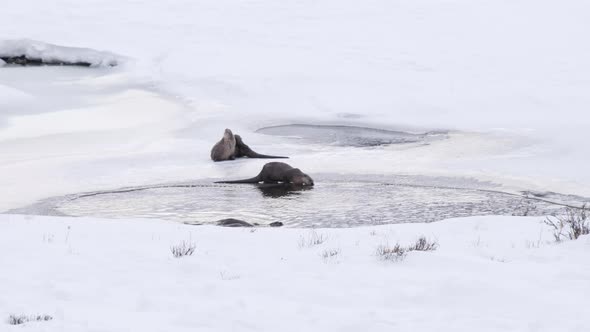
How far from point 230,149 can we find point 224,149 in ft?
0.67

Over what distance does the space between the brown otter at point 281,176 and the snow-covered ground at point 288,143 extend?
0.67 meters

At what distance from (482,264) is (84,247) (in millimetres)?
3917

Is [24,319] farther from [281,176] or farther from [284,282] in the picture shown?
[281,176]

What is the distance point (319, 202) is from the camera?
13438mm

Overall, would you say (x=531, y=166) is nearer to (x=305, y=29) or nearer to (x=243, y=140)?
(x=243, y=140)

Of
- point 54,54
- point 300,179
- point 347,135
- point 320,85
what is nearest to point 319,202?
point 300,179

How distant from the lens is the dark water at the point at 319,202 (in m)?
12.4

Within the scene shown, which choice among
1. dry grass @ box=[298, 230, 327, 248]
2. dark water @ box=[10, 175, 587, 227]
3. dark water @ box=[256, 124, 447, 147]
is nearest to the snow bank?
dark water @ box=[256, 124, 447, 147]

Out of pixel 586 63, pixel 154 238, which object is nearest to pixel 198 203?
pixel 154 238

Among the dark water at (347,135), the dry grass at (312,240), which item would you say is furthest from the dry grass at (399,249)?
the dark water at (347,135)

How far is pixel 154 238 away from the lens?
9172 mm

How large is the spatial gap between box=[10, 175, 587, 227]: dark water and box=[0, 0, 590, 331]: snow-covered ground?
79cm

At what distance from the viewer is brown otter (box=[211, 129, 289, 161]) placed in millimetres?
17031

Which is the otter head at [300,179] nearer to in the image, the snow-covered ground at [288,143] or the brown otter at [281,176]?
the brown otter at [281,176]
